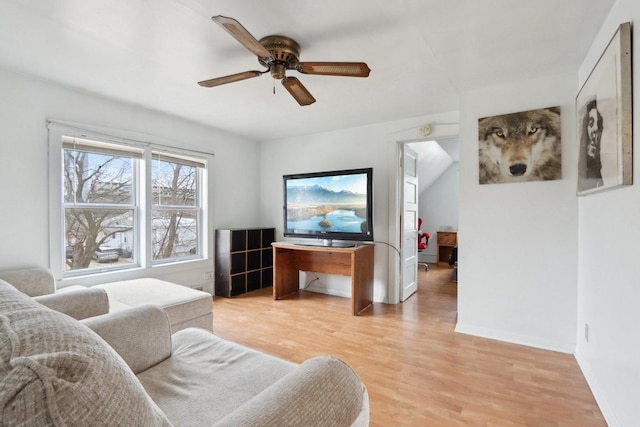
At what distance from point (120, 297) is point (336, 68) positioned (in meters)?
2.47

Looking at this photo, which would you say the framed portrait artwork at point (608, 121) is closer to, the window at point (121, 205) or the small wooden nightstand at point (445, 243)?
the window at point (121, 205)

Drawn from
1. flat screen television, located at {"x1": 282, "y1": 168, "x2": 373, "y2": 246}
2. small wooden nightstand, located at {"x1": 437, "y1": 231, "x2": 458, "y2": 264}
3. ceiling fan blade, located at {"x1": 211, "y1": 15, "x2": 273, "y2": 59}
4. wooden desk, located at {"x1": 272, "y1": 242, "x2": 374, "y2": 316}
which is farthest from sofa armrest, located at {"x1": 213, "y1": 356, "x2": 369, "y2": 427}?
small wooden nightstand, located at {"x1": 437, "y1": 231, "x2": 458, "y2": 264}

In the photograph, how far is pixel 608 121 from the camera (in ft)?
5.29

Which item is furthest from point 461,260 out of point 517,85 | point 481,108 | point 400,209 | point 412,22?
point 412,22

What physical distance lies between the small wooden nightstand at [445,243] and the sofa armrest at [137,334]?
20.1ft

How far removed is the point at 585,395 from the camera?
1.85 m

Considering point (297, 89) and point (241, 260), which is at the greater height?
point (297, 89)

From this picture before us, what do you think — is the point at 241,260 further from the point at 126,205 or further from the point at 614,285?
the point at 614,285

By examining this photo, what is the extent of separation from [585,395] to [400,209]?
7.70ft

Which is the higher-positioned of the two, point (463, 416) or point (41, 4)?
point (41, 4)

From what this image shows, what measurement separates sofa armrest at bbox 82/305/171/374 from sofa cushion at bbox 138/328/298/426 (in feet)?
0.17

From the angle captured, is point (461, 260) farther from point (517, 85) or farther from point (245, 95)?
point (245, 95)

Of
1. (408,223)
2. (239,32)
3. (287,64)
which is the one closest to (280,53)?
(287,64)

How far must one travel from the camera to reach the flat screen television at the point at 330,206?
356cm
